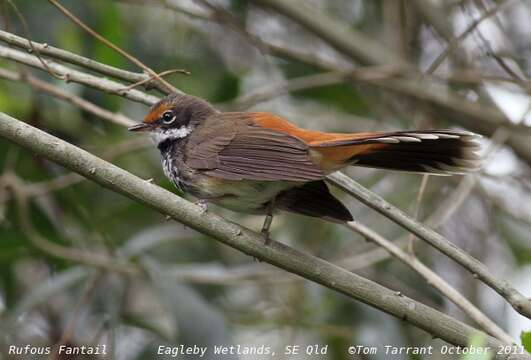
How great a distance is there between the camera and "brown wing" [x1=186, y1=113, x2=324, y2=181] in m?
3.59

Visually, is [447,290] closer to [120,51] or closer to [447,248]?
[447,248]

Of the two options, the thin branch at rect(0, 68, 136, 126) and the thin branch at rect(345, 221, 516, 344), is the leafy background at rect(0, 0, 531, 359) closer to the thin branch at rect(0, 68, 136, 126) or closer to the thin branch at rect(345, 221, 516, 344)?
the thin branch at rect(0, 68, 136, 126)

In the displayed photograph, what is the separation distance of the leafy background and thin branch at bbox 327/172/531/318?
1.28 metres

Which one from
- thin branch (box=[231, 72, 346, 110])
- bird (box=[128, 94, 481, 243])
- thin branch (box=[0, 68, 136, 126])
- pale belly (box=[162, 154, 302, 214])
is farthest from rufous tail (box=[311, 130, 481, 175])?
thin branch (box=[231, 72, 346, 110])

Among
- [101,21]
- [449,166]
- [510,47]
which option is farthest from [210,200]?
[510,47]

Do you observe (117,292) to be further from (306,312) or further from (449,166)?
(449,166)

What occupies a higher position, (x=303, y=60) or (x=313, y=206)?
(x=303, y=60)

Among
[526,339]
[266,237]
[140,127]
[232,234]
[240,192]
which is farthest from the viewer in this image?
[140,127]

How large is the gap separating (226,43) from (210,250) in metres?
1.73

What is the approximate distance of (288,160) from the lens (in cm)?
365

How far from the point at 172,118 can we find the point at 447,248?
5.49ft

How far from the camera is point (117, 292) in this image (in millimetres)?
5156

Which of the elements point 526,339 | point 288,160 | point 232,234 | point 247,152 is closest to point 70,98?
point 247,152

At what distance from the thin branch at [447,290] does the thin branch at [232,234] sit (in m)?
0.31
